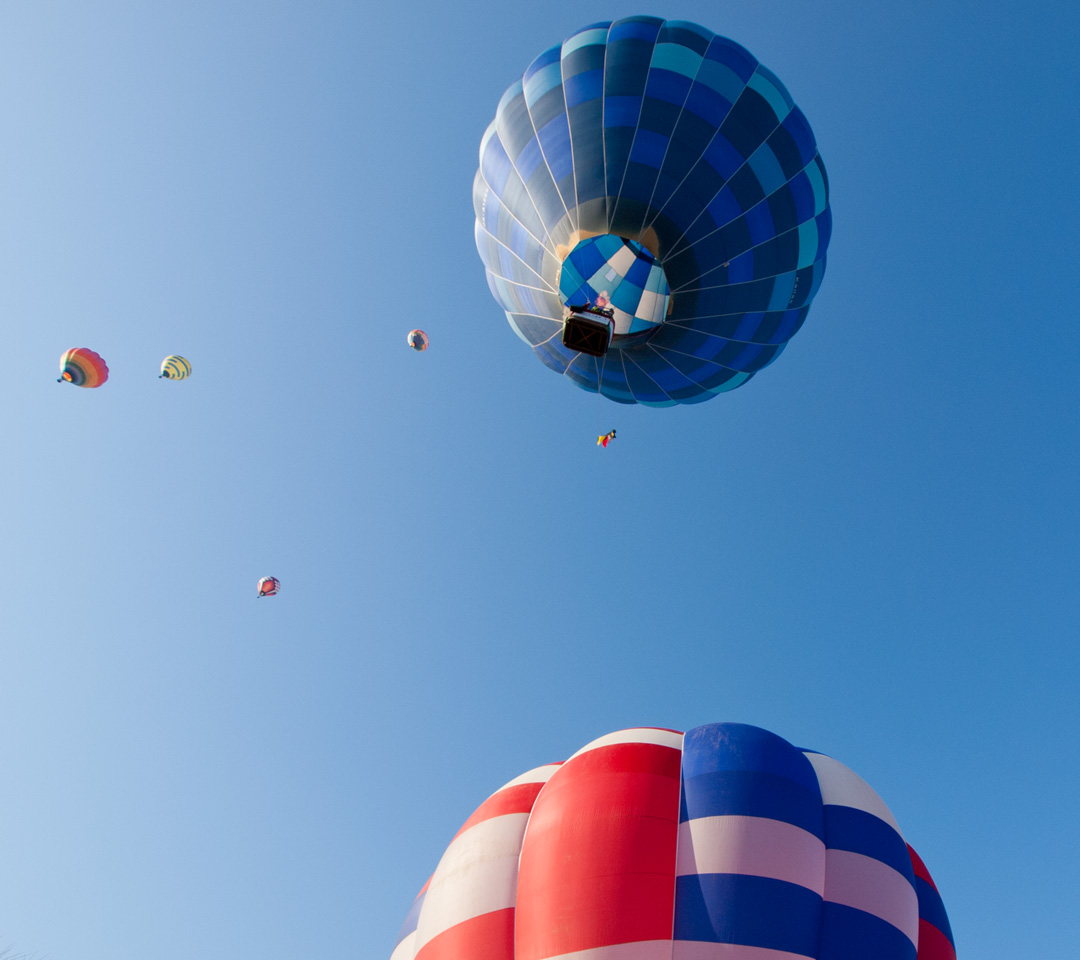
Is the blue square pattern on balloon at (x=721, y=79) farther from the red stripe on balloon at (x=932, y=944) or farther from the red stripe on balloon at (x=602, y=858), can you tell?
the red stripe on balloon at (x=932, y=944)

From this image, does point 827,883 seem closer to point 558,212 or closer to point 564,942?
point 564,942

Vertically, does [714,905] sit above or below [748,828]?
below

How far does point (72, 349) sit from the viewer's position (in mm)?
13703

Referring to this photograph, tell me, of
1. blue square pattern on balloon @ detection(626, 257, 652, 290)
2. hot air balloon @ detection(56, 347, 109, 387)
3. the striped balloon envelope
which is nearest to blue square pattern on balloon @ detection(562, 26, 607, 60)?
blue square pattern on balloon @ detection(626, 257, 652, 290)

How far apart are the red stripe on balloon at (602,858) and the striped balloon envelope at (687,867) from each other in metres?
0.01

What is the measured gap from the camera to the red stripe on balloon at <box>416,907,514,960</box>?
635 centimetres

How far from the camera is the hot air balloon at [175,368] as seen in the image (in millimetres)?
15242

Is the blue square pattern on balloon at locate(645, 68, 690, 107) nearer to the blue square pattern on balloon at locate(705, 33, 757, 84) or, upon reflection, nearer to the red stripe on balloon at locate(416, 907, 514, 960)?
the blue square pattern on balloon at locate(705, 33, 757, 84)

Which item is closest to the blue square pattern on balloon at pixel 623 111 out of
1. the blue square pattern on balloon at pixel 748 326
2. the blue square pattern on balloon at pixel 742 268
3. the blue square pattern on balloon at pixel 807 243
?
the blue square pattern on balloon at pixel 742 268

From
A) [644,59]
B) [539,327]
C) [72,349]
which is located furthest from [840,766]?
[72,349]

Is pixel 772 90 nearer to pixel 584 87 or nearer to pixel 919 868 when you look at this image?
pixel 584 87

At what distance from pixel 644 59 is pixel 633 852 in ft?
31.1

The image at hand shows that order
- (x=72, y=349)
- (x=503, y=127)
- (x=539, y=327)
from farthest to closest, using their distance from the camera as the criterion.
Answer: (x=72, y=349), (x=539, y=327), (x=503, y=127)

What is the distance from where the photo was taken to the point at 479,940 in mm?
6430
